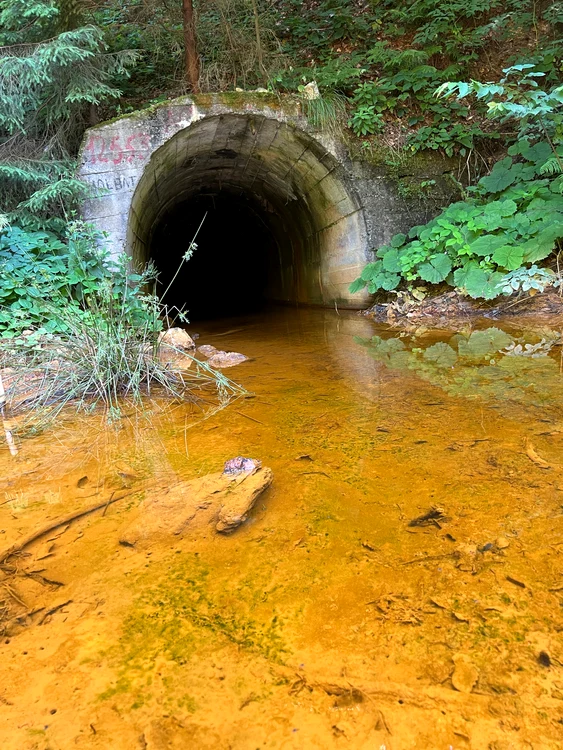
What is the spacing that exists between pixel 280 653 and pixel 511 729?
0.50m

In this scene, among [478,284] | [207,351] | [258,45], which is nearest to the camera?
[207,351]

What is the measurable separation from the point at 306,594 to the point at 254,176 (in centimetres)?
870

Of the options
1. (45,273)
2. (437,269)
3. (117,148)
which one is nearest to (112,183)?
(117,148)

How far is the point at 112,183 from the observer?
5.79m

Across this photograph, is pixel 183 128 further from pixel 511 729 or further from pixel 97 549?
pixel 511 729

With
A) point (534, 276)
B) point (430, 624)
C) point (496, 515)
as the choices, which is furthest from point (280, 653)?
point (534, 276)

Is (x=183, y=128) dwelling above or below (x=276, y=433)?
above

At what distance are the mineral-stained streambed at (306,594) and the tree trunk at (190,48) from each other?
5.76 meters

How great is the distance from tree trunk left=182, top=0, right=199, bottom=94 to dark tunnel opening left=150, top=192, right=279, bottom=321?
3.71 m

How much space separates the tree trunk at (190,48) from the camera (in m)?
6.26

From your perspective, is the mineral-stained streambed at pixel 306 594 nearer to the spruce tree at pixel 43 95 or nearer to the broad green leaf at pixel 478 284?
the broad green leaf at pixel 478 284

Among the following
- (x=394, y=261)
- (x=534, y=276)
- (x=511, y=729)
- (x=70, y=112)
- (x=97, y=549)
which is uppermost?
(x=70, y=112)

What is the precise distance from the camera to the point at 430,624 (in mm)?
1199

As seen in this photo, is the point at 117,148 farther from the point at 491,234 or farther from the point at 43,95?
the point at 491,234
